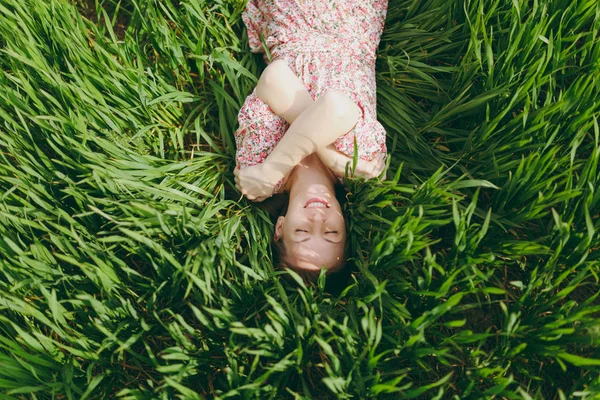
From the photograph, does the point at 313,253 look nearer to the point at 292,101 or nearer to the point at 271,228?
the point at 271,228

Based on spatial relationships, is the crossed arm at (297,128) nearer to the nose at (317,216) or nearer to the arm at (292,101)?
the arm at (292,101)

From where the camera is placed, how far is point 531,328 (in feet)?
4.49

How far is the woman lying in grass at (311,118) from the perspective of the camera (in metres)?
1.60

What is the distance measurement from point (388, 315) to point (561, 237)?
59 cm

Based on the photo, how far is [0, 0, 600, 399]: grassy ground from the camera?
4.45ft

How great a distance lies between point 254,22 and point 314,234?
1.02m

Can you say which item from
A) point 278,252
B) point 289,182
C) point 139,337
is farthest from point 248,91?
point 139,337

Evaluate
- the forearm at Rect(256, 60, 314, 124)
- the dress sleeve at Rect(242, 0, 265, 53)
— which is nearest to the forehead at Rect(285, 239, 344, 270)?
the forearm at Rect(256, 60, 314, 124)

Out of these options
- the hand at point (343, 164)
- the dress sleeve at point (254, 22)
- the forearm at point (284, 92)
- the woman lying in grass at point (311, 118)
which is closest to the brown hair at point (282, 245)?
the woman lying in grass at point (311, 118)

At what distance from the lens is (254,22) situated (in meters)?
1.97

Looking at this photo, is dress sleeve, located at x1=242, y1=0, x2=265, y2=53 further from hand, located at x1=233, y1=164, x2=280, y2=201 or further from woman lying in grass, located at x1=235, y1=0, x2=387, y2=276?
hand, located at x1=233, y1=164, x2=280, y2=201

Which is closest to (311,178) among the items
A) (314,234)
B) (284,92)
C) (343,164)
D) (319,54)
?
(343,164)

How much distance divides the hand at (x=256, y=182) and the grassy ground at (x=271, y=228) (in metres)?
0.08

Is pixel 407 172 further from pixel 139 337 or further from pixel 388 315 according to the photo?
pixel 139 337
